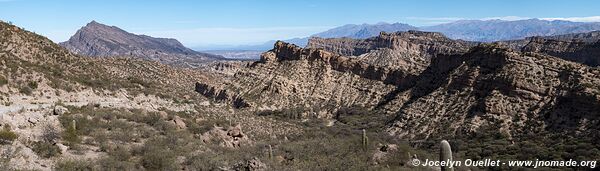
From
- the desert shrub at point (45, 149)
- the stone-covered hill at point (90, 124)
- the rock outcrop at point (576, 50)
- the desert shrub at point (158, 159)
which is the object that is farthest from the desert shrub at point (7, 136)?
the rock outcrop at point (576, 50)

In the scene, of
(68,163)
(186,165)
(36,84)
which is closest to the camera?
(68,163)

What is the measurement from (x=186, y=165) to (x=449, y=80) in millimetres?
54475

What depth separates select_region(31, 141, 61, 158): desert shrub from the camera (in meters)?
21.3

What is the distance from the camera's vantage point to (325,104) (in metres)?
92.1

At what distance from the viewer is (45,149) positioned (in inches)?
850

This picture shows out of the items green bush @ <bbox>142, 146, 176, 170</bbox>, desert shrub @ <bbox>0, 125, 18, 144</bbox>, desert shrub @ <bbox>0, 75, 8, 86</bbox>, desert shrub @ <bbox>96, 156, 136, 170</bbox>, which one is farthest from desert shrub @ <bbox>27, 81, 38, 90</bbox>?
desert shrub @ <bbox>96, 156, 136, 170</bbox>

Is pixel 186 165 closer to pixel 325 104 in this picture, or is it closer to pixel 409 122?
pixel 409 122

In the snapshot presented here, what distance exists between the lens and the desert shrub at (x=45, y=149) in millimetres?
21266

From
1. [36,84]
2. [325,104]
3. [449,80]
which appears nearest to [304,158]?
[36,84]

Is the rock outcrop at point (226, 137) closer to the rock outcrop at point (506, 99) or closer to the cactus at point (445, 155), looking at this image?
the cactus at point (445, 155)

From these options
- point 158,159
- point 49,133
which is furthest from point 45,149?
point 158,159

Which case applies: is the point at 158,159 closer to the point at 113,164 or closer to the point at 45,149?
the point at 113,164

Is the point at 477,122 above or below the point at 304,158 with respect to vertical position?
below

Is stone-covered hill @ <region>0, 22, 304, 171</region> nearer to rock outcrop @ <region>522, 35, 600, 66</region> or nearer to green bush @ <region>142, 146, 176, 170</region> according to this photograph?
green bush @ <region>142, 146, 176, 170</region>
